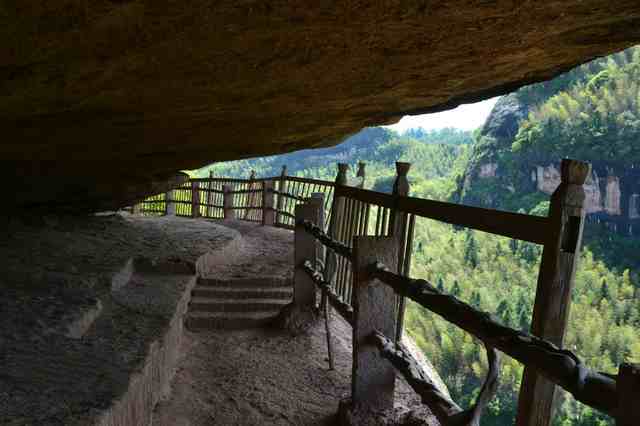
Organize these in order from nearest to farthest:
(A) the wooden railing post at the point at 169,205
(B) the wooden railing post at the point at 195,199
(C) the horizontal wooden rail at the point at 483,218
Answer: (C) the horizontal wooden rail at the point at 483,218 < (B) the wooden railing post at the point at 195,199 < (A) the wooden railing post at the point at 169,205

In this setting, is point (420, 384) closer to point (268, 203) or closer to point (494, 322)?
point (494, 322)

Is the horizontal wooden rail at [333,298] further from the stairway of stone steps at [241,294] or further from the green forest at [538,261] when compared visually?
the green forest at [538,261]

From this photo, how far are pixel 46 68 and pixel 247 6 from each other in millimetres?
962

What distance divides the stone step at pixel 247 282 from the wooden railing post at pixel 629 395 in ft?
15.0

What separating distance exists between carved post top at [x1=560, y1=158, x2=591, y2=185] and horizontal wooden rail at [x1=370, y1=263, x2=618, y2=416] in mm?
570

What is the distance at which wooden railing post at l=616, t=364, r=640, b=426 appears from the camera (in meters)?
0.89

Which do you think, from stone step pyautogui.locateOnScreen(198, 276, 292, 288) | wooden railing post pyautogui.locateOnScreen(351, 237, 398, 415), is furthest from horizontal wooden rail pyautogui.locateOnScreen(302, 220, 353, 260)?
stone step pyautogui.locateOnScreen(198, 276, 292, 288)

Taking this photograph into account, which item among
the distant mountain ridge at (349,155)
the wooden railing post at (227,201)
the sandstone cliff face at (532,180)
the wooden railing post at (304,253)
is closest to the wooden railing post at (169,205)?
the wooden railing post at (227,201)

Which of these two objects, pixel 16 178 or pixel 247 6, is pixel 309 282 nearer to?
pixel 247 6

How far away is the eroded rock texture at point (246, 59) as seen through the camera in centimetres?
185

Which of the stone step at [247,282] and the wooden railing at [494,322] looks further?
the stone step at [247,282]

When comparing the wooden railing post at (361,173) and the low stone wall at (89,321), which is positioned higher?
the wooden railing post at (361,173)

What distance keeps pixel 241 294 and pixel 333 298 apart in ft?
6.85

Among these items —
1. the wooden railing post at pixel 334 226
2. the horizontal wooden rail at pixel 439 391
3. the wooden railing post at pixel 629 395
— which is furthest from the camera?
the wooden railing post at pixel 334 226
